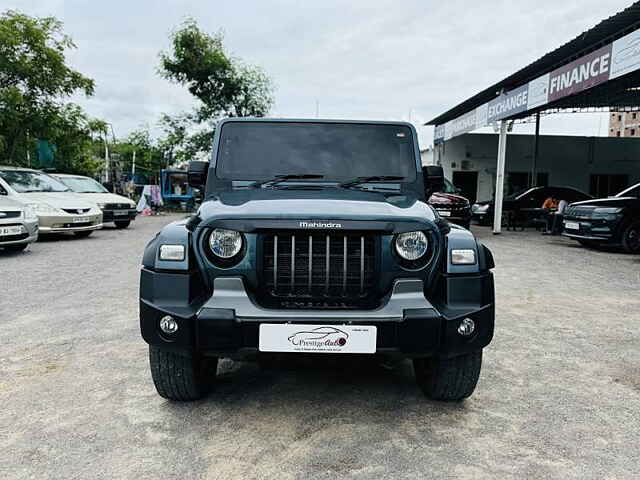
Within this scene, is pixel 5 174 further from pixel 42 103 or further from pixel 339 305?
pixel 339 305

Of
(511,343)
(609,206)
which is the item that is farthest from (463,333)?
(609,206)

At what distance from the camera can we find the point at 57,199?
11.5 m

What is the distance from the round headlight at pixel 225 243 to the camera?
2750 mm

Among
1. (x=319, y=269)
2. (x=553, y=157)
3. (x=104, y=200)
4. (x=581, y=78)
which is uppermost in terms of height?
(x=581, y=78)

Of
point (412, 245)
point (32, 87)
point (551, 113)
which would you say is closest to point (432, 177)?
point (412, 245)

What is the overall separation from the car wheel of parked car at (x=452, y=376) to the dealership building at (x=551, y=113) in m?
7.85

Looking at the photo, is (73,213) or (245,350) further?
(73,213)

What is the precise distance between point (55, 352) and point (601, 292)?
20.1ft

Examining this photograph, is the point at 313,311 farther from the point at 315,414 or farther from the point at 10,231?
the point at 10,231

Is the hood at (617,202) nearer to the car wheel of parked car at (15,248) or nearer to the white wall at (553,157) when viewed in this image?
the car wheel of parked car at (15,248)

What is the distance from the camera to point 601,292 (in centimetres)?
675

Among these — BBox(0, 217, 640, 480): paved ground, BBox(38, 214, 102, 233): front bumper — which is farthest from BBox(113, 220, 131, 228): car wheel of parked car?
BBox(0, 217, 640, 480): paved ground

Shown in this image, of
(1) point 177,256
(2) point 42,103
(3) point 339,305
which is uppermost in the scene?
(2) point 42,103

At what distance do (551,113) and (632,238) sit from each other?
445 inches
